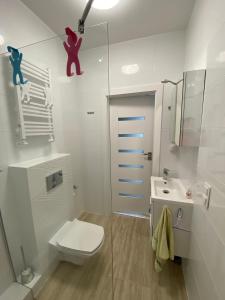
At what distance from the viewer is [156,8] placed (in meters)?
1.37

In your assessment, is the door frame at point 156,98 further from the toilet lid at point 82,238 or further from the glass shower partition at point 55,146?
the toilet lid at point 82,238

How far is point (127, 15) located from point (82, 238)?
2.39 m

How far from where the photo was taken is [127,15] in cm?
145

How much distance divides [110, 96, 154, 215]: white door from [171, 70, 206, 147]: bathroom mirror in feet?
2.37

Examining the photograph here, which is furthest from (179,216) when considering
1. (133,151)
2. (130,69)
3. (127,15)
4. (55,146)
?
(127,15)

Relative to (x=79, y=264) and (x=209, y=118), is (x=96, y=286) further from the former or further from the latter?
(x=209, y=118)

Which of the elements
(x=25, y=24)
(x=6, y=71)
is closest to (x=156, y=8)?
(x=25, y=24)

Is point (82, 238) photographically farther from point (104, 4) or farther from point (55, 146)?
point (104, 4)

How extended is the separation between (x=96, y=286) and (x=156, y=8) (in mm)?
2816

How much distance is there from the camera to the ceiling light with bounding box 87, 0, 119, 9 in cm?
125

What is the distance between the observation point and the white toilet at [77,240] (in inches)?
51.5

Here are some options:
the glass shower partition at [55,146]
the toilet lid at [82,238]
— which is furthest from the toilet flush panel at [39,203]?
the toilet lid at [82,238]

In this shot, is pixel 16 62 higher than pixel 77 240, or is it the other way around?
pixel 16 62

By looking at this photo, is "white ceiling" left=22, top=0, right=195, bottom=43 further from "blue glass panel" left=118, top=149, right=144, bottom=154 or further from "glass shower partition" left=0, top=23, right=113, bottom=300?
"blue glass panel" left=118, top=149, right=144, bottom=154
